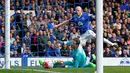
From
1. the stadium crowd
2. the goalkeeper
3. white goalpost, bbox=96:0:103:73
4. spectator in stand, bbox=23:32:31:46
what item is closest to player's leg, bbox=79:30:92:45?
the goalkeeper

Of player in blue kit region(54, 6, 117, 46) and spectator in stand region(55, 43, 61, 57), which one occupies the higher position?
player in blue kit region(54, 6, 117, 46)

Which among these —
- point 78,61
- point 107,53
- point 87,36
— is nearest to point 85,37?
point 87,36

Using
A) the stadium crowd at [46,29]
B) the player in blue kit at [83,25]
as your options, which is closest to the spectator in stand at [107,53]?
the stadium crowd at [46,29]

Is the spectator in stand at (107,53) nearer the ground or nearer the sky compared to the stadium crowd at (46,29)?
nearer the ground

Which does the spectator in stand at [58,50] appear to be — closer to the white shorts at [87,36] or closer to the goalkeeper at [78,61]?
the goalkeeper at [78,61]

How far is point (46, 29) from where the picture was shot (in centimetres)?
1788

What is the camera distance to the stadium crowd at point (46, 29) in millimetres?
17484

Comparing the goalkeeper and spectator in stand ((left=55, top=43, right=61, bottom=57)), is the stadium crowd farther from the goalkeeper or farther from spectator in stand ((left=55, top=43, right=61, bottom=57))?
the goalkeeper

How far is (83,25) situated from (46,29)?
2.05m

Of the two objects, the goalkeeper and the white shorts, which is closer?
the white shorts

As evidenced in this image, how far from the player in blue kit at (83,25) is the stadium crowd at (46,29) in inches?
23.7

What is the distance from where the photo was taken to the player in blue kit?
15.1 meters

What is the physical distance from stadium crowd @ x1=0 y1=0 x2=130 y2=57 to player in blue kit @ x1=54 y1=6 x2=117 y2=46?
602 mm

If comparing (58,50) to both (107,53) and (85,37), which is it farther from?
(85,37)
